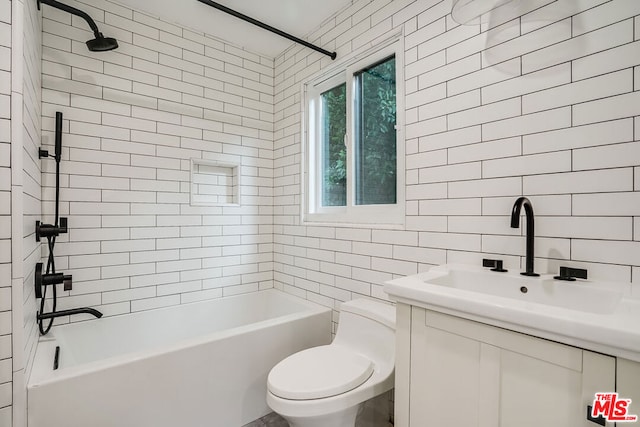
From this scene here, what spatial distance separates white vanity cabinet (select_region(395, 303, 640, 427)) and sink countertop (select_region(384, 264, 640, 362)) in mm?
33

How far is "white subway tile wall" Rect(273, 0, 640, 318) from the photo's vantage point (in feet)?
3.68

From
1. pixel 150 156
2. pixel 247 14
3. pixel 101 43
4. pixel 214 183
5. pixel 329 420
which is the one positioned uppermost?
pixel 247 14

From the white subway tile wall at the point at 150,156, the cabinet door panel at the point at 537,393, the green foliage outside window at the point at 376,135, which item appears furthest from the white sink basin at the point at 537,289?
the white subway tile wall at the point at 150,156

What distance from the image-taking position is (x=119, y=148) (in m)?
2.16

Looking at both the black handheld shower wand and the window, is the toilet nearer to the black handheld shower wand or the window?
the window

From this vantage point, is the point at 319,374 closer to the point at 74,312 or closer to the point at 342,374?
the point at 342,374

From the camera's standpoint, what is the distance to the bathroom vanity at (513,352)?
0.75 metres

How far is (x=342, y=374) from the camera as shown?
1.45m

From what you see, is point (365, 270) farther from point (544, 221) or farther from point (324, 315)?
point (544, 221)

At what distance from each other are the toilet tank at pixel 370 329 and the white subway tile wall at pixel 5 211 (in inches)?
58.6

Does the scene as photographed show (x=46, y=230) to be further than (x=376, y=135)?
No

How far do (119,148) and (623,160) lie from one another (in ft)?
8.90

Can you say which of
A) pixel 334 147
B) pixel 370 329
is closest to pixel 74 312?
pixel 370 329

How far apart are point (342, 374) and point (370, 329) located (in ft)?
1.16
